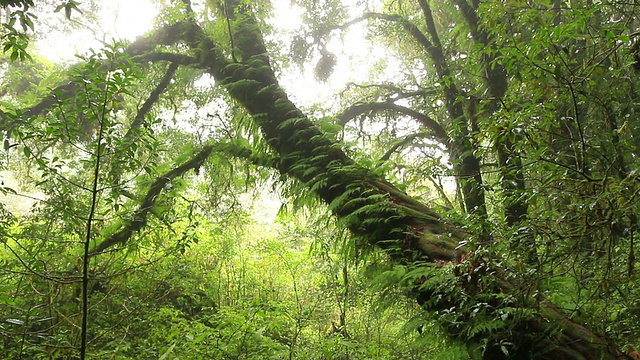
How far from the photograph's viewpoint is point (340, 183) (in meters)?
4.44

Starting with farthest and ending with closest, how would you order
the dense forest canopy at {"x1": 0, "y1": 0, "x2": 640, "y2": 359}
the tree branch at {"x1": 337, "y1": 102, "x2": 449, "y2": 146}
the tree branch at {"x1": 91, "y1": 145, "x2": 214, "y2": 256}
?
the tree branch at {"x1": 337, "y1": 102, "x2": 449, "y2": 146}, the tree branch at {"x1": 91, "y1": 145, "x2": 214, "y2": 256}, the dense forest canopy at {"x1": 0, "y1": 0, "x2": 640, "y2": 359}

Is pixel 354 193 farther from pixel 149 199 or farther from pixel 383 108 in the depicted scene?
pixel 383 108

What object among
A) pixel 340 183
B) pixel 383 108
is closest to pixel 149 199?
pixel 340 183

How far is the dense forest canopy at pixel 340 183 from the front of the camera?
8.23ft

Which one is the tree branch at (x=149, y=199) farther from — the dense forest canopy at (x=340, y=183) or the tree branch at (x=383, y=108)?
the tree branch at (x=383, y=108)

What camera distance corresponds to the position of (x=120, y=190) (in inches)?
128

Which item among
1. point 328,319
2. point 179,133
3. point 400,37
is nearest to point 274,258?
point 328,319

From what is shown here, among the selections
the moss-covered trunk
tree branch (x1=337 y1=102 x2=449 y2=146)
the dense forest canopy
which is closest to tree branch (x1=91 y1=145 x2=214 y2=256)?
the dense forest canopy

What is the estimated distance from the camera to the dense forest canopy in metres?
2.51

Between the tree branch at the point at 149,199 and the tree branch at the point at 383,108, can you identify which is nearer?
the tree branch at the point at 149,199

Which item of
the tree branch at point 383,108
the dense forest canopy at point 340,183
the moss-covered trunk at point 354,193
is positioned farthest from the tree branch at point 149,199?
the tree branch at point 383,108

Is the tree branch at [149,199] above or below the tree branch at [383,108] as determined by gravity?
below

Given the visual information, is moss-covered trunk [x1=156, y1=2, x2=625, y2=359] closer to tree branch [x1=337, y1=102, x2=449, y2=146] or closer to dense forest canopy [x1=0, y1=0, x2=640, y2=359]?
dense forest canopy [x1=0, y1=0, x2=640, y2=359]

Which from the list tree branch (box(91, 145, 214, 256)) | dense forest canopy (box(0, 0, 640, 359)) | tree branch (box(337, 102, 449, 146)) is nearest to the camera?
dense forest canopy (box(0, 0, 640, 359))
